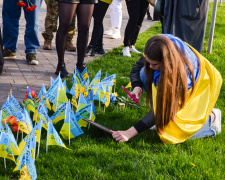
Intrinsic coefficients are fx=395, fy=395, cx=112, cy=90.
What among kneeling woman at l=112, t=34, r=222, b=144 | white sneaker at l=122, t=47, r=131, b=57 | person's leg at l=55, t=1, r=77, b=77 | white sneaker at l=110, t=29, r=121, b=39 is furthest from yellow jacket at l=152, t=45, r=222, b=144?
white sneaker at l=110, t=29, r=121, b=39

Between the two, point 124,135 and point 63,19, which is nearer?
point 124,135

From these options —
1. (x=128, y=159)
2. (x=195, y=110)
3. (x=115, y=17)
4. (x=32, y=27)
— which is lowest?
(x=128, y=159)

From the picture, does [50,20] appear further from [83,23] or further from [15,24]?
[83,23]

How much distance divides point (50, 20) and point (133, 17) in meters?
1.38

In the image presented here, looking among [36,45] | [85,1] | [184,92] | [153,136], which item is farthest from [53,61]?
[184,92]

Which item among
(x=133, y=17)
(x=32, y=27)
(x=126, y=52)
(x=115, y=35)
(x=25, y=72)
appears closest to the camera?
(x=25, y=72)

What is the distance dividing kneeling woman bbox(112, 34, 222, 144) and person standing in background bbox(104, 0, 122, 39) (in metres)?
4.27

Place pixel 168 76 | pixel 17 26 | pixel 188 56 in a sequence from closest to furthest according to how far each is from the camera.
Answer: pixel 168 76
pixel 188 56
pixel 17 26

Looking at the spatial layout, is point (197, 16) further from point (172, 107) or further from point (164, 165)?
point (164, 165)

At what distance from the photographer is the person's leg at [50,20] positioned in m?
6.39

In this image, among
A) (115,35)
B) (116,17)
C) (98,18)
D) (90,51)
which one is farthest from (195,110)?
(115,35)

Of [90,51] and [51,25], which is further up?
[51,25]

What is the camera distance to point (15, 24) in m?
5.56

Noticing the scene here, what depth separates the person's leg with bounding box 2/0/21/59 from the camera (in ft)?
17.8
